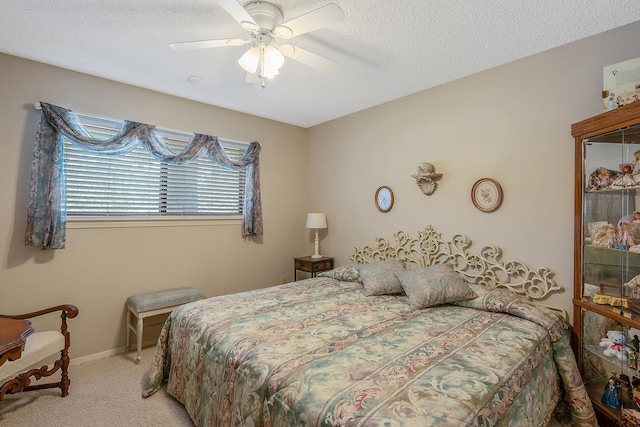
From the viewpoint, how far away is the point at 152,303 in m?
2.74

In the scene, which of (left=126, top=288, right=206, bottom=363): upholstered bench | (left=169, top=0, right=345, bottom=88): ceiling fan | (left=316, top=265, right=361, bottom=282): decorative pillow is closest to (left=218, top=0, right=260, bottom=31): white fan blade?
(left=169, top=0, right=345, bottom=88): ceiling fan

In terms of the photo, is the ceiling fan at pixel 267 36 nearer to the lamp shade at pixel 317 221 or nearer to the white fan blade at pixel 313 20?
the white fan blade at pixel 313 20

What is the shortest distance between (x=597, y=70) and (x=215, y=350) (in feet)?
10.3

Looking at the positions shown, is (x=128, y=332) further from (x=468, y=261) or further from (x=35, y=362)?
(x=468, y=261)

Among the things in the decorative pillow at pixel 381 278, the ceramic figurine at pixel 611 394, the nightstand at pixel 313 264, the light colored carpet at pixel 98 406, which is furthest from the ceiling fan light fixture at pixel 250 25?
the ceramic figurine at pixel 611 394

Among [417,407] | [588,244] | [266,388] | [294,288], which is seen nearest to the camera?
[417,407]

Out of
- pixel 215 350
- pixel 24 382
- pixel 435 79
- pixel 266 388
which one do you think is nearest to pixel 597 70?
Result: pixel 435 79

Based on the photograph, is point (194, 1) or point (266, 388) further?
point (194, 1)

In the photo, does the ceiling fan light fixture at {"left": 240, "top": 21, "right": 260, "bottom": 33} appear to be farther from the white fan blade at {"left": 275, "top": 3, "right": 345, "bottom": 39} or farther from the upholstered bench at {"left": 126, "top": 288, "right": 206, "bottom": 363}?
the upholstered bench at {"left": 126, "top": 288, "right": 206, "bottom": 363}

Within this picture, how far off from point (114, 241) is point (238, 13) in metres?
2.41

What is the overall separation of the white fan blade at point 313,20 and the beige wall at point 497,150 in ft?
5.81

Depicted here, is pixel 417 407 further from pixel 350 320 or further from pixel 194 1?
pixel 194 1

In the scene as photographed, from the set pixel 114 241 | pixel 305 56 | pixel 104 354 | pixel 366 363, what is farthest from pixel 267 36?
pixel 104 354

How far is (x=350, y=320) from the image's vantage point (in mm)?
2010
